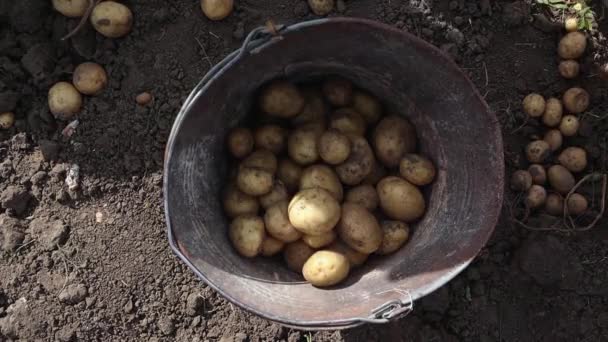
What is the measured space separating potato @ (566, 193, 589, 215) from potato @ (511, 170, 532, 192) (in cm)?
23

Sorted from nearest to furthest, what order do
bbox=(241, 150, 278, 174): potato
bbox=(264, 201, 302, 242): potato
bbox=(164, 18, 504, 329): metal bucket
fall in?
bbox=(164, 18, 504, 329): metal bucket → bbox=(264, 201, 302, 242): potato → bbox=(241, 150, 278, 174): potato

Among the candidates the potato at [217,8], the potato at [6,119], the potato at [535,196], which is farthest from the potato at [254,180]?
the potato at [535,196]

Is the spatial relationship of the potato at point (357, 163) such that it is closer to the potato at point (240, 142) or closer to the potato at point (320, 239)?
the potato at point (320, 239)

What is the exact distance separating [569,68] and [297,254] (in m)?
1.73

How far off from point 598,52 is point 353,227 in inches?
68.1

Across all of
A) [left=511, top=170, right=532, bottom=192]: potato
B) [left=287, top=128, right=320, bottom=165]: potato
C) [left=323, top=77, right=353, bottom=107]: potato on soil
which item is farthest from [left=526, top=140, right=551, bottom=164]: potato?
[left=287, top=128, right=320, bottom=165]: potato

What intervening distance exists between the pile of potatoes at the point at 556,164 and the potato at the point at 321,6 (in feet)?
3.75

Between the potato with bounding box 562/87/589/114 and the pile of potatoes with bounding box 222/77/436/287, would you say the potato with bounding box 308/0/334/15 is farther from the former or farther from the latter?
the potato with bounding box 562/87/589/114

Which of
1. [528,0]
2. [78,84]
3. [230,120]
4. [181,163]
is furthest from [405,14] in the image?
[78,84]

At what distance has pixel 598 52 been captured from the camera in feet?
10.3

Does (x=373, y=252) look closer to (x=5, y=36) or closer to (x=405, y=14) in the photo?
(x=405, y=14)

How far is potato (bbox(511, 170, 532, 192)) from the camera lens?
2961mm

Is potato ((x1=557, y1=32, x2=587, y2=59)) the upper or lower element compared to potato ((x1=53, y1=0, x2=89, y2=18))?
upper

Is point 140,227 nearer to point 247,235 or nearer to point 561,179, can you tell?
point 247,235
